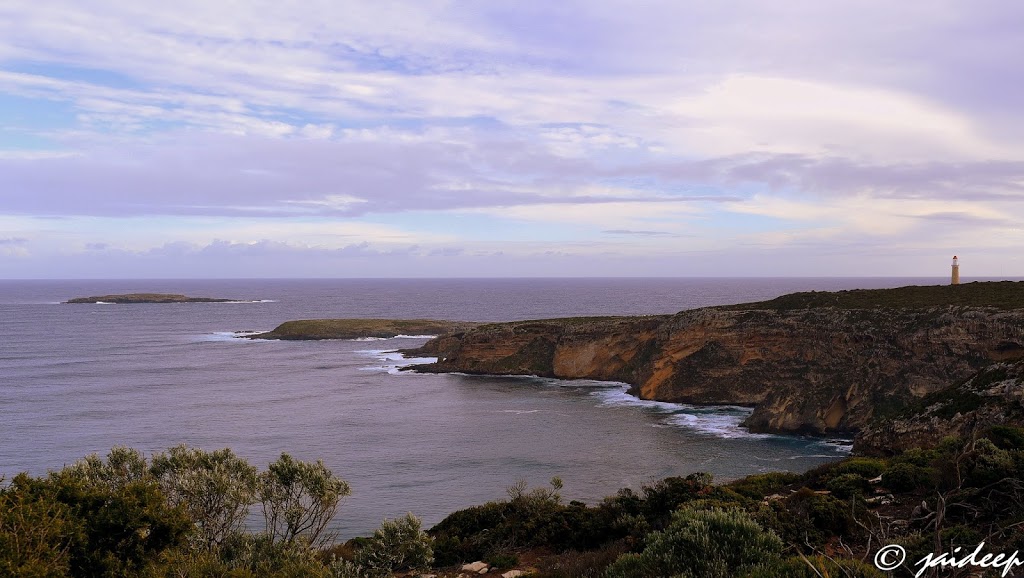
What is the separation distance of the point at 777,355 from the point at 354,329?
86.7 m

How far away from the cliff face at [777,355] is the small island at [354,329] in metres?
41.8

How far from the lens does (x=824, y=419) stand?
50719mm

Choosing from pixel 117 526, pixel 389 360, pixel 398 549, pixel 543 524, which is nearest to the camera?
pixel 117 526

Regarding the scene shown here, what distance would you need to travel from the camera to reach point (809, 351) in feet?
187

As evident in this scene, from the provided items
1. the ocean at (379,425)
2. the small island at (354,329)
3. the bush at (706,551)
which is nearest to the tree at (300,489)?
the bush at (706,551)

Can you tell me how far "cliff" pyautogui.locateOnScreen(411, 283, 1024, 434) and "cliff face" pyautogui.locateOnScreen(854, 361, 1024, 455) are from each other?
14.2m

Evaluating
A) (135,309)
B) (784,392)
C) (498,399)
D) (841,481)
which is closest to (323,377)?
(498,399)

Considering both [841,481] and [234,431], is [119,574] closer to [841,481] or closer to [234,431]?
[841,481]

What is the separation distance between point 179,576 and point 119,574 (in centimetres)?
162

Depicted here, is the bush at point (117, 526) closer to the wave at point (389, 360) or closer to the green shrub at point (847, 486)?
the green shrub at point (847, 486)

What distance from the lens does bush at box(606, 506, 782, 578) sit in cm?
1030

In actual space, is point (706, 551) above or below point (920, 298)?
below

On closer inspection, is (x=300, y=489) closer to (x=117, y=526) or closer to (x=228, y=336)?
(x=117, y=526)

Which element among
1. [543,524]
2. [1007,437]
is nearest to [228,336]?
[543,524]
